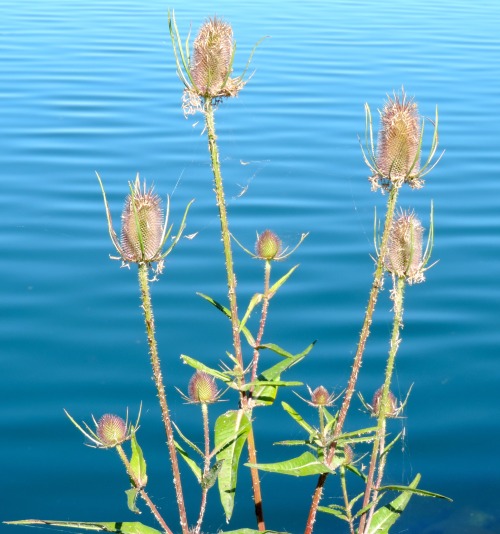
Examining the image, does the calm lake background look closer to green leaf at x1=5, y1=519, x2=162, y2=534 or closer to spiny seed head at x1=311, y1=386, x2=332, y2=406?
spiny seed head at x1=311, y1=386, x2=332, y2=406

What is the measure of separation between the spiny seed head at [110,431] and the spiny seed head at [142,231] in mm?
529

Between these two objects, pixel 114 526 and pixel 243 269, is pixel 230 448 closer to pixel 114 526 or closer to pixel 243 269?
pixel 114 526

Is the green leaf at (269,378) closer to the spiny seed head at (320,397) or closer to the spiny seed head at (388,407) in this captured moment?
the spiny seed head at (320,397)

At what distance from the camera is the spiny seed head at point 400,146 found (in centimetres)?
260

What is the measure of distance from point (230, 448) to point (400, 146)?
993mm

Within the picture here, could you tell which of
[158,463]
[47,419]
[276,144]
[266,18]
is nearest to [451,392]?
[158,463]

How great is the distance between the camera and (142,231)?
2.49 metres

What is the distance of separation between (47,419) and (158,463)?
2.49 ft

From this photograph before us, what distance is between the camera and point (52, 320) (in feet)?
21.2

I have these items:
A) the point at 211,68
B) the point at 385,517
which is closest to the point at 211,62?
the point at 211,68

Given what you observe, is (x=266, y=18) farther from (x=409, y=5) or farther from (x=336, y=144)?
(x=336, y=144)

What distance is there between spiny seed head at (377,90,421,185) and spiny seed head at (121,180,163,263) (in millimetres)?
641

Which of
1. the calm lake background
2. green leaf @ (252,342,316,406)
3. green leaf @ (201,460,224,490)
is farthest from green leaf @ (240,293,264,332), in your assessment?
the calm lake background

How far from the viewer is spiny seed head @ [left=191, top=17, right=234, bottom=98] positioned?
105 inches
